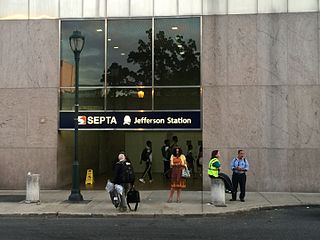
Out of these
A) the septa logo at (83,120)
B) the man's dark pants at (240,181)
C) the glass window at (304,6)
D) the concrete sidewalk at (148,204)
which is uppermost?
the glass window at (304,6)

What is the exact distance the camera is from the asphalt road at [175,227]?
9.53m

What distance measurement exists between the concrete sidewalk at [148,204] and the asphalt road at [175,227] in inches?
14.4

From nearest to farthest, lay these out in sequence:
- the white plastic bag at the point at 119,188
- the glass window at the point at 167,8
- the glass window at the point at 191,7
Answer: the white plastic bag at the point at 119,188 → the glass window at the point at 191,7 → the glass window at the point at 167,8

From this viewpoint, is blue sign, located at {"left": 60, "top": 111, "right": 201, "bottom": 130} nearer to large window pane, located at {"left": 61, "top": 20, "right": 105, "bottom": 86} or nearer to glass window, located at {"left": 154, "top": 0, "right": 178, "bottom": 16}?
large window pane, located at {"left": 61, "top": 20, "right": 105, "bottom": 86}

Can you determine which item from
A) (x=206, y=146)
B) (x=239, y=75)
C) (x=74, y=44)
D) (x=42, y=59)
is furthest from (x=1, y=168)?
(x=239, y=75)

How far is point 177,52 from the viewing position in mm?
17906

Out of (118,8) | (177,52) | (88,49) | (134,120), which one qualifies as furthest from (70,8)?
(134,120)

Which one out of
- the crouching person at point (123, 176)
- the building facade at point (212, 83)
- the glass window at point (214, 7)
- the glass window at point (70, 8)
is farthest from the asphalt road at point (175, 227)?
the glass window at point (70, 8)

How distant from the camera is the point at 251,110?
56.6 ft

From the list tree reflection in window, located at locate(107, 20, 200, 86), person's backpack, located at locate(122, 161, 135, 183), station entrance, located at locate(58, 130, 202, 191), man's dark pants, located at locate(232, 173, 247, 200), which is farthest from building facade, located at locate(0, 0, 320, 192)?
person's backpack, located at locate(122, 161, 135, 183)

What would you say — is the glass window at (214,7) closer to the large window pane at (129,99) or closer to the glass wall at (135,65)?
the glass wall at (135,65)

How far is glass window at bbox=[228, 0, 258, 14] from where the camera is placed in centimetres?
1755

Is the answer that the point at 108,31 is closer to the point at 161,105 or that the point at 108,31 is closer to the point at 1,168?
the point at 161,105

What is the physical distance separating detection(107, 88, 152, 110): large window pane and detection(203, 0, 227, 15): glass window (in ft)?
12.5
